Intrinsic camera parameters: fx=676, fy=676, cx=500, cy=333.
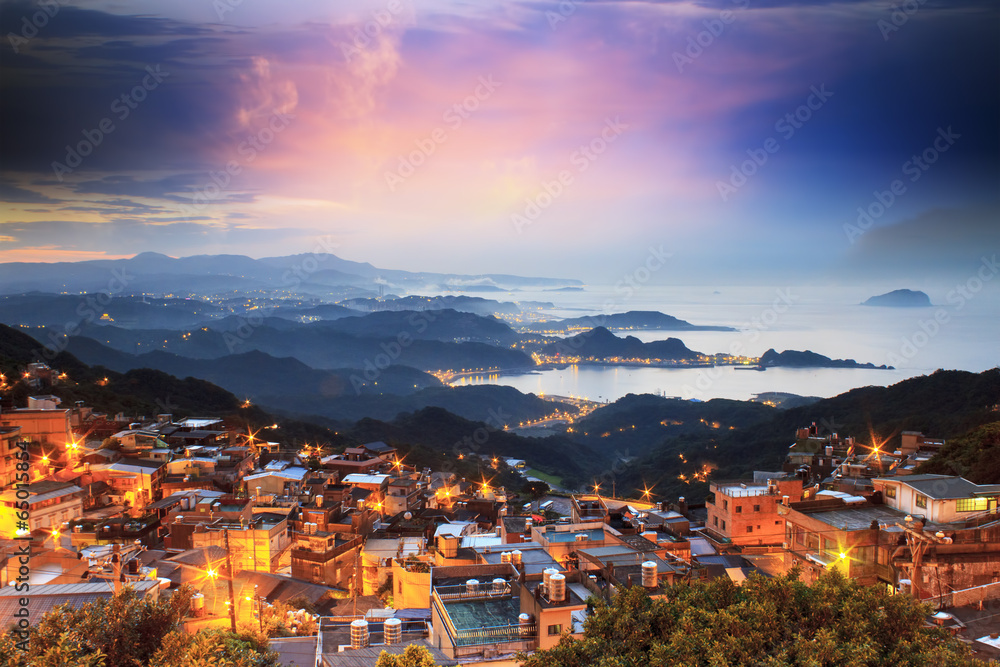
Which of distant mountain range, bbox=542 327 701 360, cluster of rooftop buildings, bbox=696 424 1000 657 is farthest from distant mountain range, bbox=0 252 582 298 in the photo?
cluster of rooftop buildings, bbox=696 424 1000 657

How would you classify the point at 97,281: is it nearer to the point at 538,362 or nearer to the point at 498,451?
the point at 538,362

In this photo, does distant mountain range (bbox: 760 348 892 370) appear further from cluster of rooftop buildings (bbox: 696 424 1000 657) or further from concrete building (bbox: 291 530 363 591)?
concrete building (bbox: 291 530 363 591)

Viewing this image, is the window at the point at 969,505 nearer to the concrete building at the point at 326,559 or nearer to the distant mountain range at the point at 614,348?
the concrete building at the point at 326,559

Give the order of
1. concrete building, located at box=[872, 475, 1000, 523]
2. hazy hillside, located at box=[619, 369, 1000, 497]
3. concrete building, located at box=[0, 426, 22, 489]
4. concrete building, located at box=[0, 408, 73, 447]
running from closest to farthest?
concrete building, located at box=[872, 475, 1000, 523], concrete building, located at box=[0, 426, 22, 489], concrete building, located at box=[0, 408, 73, 447], hazy hillside, located at box=[619, 369, 1000, 497]

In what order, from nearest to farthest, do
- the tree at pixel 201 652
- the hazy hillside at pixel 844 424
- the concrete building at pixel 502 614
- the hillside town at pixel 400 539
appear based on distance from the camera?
1. the tree at pixel 201 652
2. the concrete building at pixel 502 614
3. the hillside town at pixel 400 539
4. the hazy hillside at pixel 844 424

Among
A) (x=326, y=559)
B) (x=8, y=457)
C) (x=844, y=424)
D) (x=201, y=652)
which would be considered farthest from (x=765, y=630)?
(x=844, y=424)

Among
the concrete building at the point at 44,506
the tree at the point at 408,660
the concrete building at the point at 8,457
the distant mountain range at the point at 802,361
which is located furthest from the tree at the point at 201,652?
the distant mountain range at the point at 802,361
